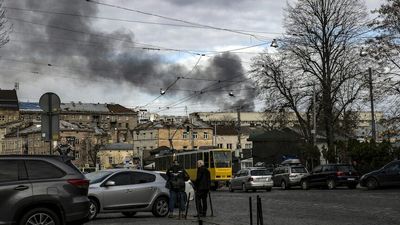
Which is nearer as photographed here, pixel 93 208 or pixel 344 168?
pixel 93 208

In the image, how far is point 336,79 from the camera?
54562 millimetres

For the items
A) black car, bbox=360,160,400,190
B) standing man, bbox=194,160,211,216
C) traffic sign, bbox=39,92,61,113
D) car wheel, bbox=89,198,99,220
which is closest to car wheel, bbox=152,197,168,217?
standing man, bbox=194,160,211,216

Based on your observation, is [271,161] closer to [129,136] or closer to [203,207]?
[203,207]

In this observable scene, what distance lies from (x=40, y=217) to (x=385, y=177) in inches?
991

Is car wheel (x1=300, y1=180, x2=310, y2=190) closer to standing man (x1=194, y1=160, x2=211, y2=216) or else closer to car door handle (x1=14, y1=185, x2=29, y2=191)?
standing man (x1=194, y1=160, x2=211, y2=216)

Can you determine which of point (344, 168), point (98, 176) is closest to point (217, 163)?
point (344, 168)

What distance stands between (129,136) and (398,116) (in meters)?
127

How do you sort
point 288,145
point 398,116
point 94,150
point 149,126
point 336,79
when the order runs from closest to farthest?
point 398,116 → point 336,79 → point 288,145 → point 94,150 → point 149,126

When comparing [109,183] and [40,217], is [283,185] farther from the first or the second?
[40,217]

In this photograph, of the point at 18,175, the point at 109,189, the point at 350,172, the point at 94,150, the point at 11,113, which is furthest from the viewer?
the point at 11,113

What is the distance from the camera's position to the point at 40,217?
11.9 metres

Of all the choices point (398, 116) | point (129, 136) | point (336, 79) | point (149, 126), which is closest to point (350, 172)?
point (398, 116)

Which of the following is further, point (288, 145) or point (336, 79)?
point (288, 145)

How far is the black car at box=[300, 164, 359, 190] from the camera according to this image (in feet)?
125
